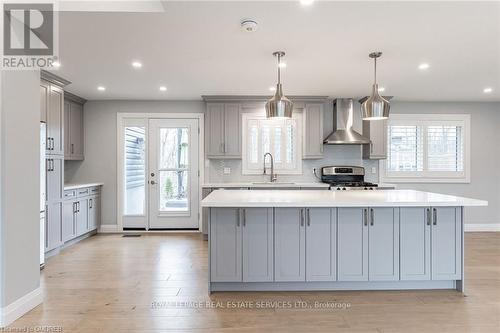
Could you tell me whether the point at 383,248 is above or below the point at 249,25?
below

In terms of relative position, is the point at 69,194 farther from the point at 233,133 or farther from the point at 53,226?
the point at 233,133

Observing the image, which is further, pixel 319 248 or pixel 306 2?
pixel 319 248

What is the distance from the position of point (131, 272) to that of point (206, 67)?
256cm

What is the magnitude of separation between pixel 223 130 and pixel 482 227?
509cm

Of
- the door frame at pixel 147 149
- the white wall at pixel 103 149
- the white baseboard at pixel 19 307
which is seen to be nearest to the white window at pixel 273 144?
the door frame at pixel 147 149

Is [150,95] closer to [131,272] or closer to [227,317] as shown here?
[131,272]

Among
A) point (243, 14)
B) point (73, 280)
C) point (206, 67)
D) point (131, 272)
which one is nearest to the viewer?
point (243, 14)

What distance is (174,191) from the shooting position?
586 centimetres

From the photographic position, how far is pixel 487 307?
273 cm

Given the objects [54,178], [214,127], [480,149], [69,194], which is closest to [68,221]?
[69,194]

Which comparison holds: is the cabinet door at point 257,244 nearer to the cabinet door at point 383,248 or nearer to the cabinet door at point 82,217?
the cabinet door at point 383,248

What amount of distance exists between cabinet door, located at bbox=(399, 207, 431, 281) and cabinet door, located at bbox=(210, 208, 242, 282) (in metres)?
1.55

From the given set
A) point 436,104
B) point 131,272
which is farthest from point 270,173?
point 436,104

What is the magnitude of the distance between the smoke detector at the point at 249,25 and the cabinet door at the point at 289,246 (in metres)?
1.62
